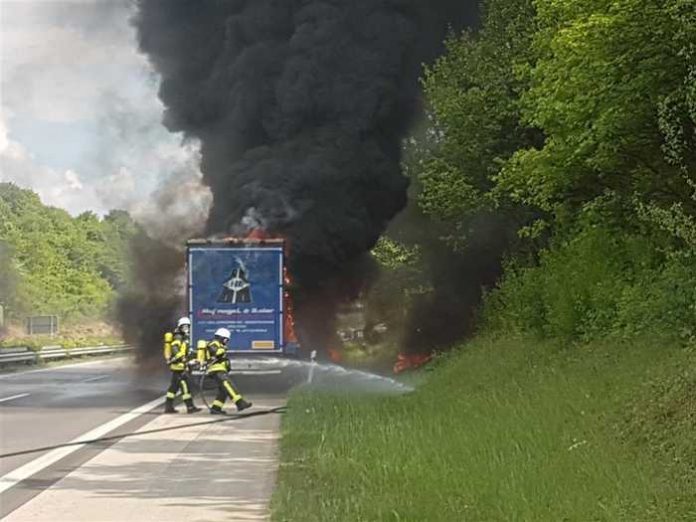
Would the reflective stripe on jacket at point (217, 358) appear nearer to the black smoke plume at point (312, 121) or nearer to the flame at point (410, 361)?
the black smoke plume at point (312, 121)

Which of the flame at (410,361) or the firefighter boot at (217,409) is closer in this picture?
the firefighter boot at (217,409)

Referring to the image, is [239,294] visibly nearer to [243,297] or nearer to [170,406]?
[243,297]

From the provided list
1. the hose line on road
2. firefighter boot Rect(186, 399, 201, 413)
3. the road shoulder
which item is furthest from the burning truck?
the road shoulder

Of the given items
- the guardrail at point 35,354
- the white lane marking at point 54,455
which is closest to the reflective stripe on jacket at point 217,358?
the white lane marking at point 54,455

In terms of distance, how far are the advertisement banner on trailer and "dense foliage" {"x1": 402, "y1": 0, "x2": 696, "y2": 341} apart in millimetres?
3742

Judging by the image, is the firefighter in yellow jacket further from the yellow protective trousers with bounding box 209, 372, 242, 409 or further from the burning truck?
the burning truck

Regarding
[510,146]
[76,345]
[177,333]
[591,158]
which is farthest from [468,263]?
[76,345]

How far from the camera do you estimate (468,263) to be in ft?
84.6

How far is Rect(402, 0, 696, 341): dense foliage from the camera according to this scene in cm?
1157

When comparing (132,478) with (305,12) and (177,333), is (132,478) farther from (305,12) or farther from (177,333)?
Answer: (305,12)

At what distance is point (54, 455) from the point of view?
38.1ft

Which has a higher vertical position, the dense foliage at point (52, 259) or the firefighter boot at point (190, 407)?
the dense foliage at point (52, 259)

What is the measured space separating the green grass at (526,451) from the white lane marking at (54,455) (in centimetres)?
242

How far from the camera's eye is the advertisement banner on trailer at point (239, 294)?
21125 millimetres
